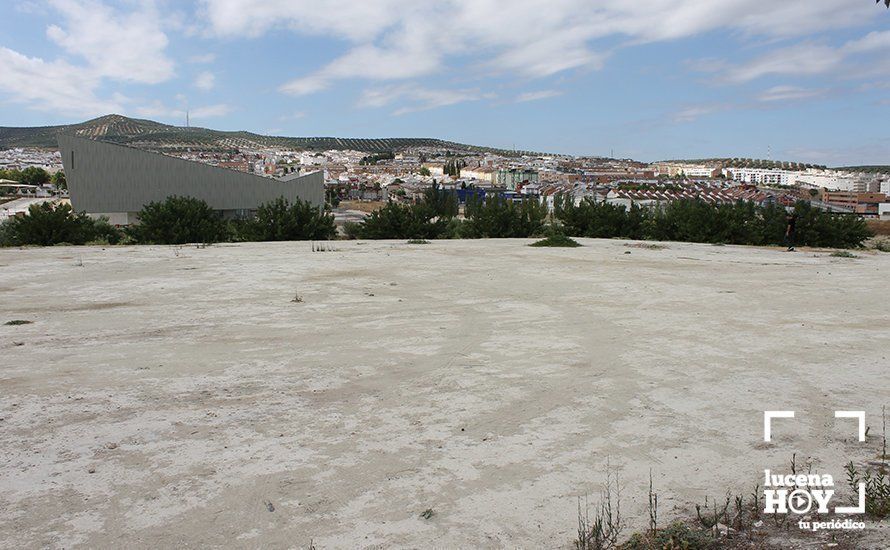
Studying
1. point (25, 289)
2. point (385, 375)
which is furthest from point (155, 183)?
point (385, 375)

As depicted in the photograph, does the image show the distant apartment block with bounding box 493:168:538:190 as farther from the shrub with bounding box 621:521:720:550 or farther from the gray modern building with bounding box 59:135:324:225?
the shrub with bounding box 621:521:720:550

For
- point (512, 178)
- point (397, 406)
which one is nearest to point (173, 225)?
point (397, 406)

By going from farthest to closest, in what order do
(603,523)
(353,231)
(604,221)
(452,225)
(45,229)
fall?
1. (452,225)
2. (353,231)
3. (604,221)
4. (45,229)
5. (603,523)

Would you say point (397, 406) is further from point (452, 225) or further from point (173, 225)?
point (452, 225)

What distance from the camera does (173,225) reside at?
2433 centimetres

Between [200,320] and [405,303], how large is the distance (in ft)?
9.44

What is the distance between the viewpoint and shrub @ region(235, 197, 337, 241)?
2606cm

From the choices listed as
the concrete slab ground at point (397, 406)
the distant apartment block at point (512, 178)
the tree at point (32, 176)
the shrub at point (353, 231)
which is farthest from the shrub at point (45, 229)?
the distant apartment block at point (512, 178)

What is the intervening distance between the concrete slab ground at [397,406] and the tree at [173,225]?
14.2 m

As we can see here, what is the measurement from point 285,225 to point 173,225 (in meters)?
4.10

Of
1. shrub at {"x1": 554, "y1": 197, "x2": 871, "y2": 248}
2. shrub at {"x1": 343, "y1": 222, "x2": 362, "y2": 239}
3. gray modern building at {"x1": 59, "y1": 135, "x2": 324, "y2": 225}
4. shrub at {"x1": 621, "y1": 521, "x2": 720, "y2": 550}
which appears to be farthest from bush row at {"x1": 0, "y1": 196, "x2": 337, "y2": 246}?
shrub at {"x1": 621, "y1": 521, "x2": 720, "y2": 550}

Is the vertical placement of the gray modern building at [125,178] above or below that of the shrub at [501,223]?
above

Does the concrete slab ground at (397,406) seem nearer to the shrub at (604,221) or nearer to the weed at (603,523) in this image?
the weed at (603,523)

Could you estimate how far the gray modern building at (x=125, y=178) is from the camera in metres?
43.8
